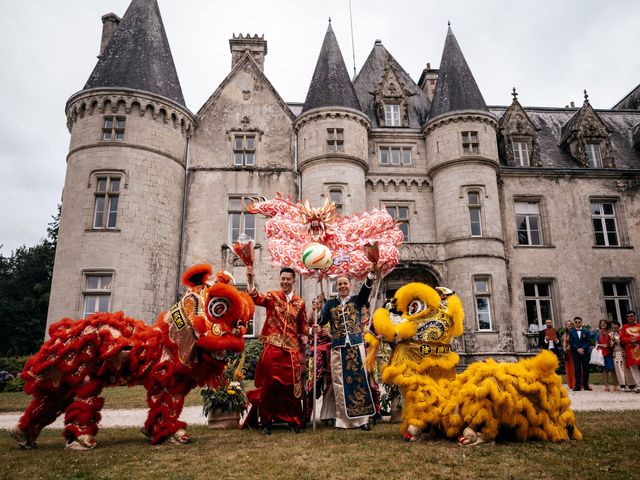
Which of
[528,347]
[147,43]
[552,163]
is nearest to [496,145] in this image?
[552,163]

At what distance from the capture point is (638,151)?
23.8m

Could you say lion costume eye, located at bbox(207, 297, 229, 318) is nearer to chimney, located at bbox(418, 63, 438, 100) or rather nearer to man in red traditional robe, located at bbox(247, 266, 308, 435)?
man in red traditional robe, located at bbox(247, 266, 308, 435)

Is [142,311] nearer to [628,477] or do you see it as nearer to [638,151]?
[628,477]

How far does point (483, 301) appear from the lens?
1902 centimetres

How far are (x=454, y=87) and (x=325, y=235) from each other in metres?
16.9

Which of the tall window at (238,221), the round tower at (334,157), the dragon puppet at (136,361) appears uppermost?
the round tower at (334,157)

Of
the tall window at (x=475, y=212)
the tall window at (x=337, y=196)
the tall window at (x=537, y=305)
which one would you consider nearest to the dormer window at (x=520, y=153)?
the tall window at (x=475, y=212)

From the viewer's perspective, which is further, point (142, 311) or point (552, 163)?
point (552, 163)

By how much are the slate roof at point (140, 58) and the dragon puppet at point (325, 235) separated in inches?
572

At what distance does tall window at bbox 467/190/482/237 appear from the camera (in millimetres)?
19828

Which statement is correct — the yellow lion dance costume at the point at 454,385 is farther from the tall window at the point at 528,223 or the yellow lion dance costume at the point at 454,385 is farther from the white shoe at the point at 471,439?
the tall window at the point at 528,223

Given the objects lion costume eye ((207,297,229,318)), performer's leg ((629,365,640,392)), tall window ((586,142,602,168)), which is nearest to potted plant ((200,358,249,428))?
lion costume eye ((207,297,229,318))

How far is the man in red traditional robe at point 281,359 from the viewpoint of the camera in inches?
251

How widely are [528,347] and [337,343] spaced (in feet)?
50.7
